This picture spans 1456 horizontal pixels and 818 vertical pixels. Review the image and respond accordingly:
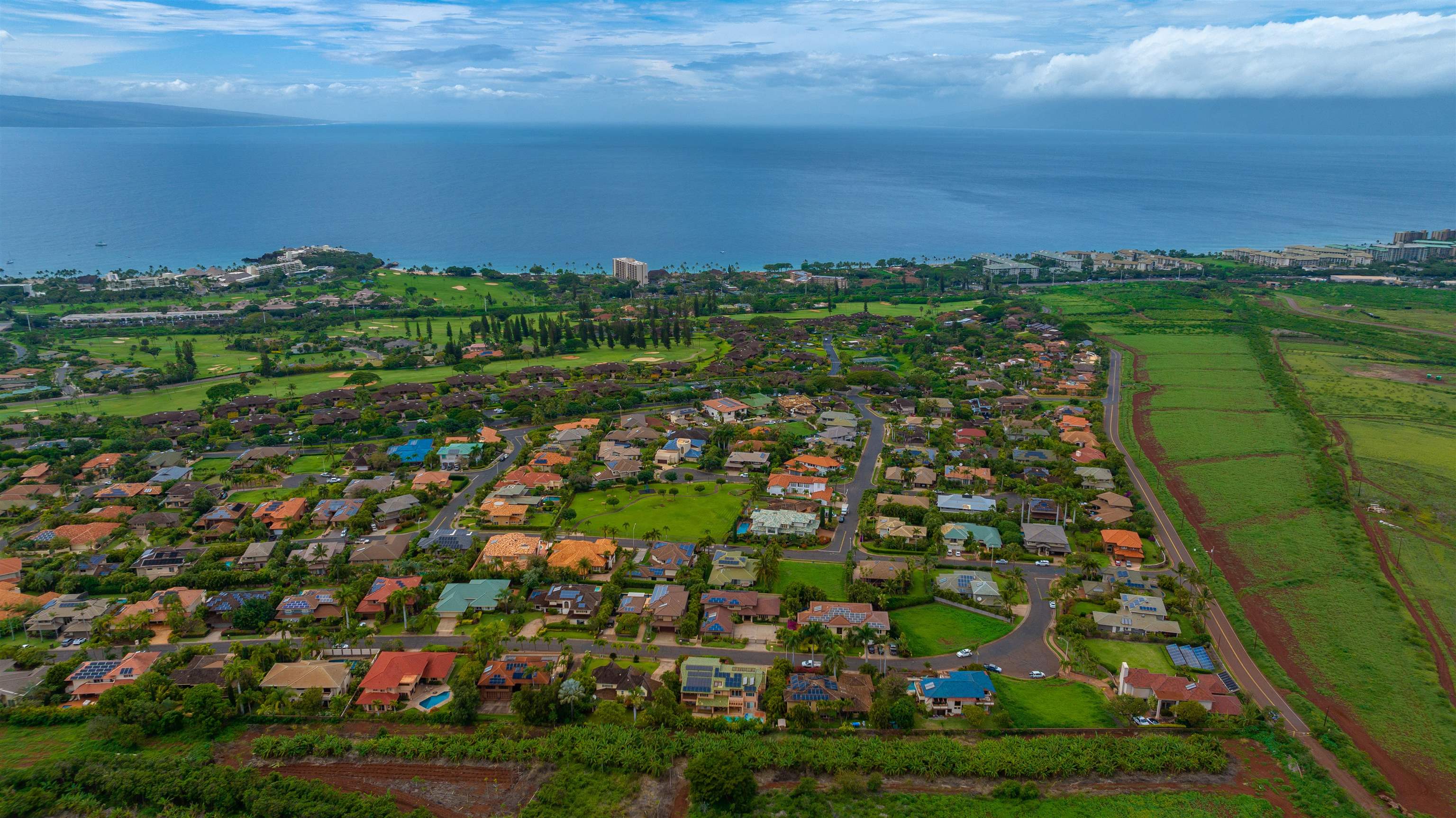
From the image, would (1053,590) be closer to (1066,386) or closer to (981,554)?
(981,554)

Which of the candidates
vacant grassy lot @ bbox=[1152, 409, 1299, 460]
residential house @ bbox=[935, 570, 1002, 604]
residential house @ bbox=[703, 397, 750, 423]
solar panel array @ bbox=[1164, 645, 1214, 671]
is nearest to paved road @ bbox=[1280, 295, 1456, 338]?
vacant grassy lot @ bbox=[1152, 409, 1299, 460]

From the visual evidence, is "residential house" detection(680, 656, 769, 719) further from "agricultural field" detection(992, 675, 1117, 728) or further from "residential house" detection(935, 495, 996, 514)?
"residential house" detection(935, 495, 996, 514)

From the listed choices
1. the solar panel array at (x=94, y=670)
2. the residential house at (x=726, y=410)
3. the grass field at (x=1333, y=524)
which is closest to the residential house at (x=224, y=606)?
the solar panel array at (x=94, y=670)

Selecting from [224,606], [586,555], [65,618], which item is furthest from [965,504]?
[65,618]

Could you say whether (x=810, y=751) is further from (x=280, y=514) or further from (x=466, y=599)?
(x=280, y=514)

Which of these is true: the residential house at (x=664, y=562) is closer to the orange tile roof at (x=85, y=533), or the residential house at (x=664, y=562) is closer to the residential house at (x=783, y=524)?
the residential house at (x=783, y=524)

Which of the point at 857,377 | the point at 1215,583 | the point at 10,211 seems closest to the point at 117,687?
the point at 1215,583
